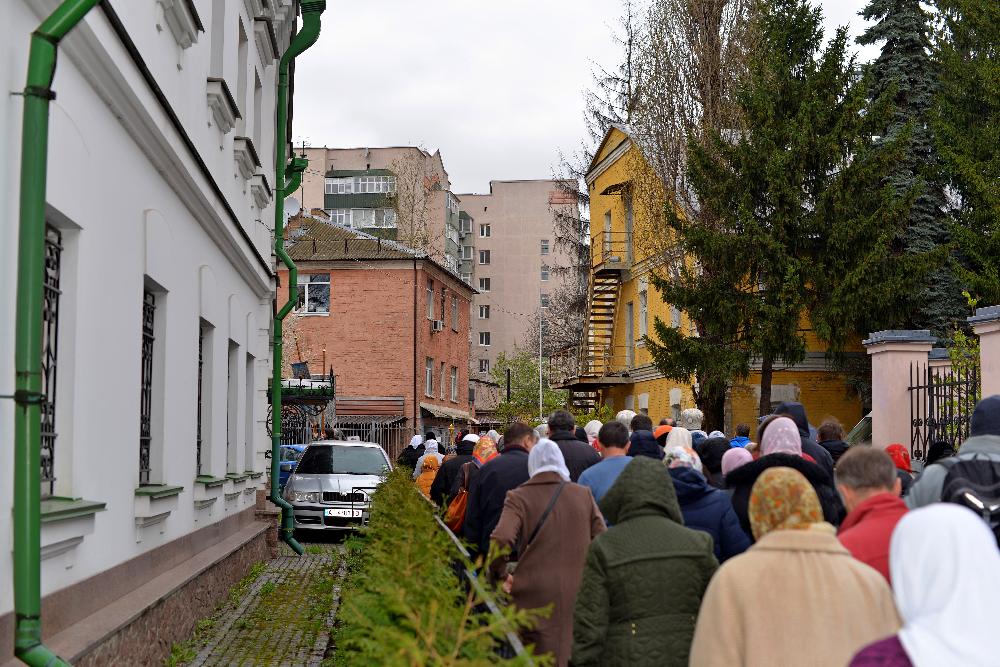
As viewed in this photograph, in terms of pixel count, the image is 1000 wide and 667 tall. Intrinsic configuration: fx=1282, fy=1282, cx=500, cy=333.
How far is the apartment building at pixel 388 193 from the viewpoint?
251 feet

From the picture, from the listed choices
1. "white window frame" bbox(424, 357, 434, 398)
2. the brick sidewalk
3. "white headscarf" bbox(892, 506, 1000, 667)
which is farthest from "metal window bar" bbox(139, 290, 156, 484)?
"white window frame" bbox(424, 357, 434, 398)

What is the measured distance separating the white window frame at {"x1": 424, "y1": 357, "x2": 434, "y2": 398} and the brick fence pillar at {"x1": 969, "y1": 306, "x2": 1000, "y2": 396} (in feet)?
140

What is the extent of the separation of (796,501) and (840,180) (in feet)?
76.3

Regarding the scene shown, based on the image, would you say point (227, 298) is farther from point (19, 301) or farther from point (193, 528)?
point (19, 301)

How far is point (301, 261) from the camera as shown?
54.6 m

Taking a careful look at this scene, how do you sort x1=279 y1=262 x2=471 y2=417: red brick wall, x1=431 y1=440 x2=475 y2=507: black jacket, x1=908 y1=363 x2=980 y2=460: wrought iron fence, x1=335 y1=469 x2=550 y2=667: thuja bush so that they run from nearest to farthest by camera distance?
x1=335 y1=469 x2=550 y2=667: thuja bush
x1=431 y1=440 x2=475 y2=507: black jacket
x1=908 y1=363 x2=980 y2=460: wrought iron fence
x1=279 y1=262 x2=471 y2=417: red brick wall

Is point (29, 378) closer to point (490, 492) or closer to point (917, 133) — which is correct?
point (490, 492)

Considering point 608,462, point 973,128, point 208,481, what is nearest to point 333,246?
point 973,128

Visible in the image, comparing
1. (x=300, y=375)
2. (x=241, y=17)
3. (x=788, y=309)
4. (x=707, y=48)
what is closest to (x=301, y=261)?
(x=300, y=375)

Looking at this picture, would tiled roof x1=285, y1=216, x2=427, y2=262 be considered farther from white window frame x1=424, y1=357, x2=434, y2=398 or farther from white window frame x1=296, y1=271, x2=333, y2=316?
white window frame x1=424, y1=357, x2=434, y2=398

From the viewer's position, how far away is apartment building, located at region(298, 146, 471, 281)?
76562 millimetres

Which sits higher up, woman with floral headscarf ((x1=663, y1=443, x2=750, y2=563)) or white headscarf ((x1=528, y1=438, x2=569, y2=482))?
white headscarf ((x1=528, y1=438, x2=569, y2=482))

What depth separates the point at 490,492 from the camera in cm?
928

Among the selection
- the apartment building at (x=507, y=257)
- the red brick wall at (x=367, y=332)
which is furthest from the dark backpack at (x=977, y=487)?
the apartment building at (x=507, y=257)
